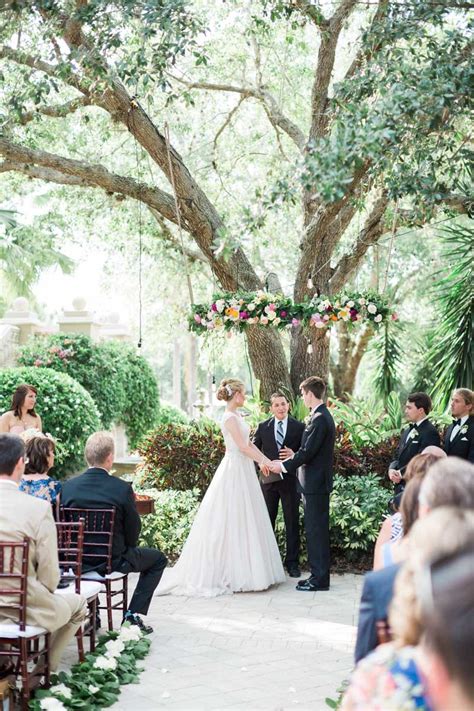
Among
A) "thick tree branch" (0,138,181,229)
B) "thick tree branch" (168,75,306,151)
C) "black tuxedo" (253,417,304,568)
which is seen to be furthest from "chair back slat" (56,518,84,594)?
"thick tree branch" (168,75,306,151)

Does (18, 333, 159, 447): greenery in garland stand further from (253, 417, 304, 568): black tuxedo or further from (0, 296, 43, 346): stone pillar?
(253, 417, 304, 568): black tuxedo

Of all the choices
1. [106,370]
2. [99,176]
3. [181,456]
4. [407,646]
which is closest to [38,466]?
[181,456]

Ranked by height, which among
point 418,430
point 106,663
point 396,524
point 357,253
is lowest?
point 106,663

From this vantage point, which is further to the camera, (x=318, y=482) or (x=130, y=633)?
(x=318, y=482)

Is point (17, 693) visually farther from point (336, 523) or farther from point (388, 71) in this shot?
point (388, 71)

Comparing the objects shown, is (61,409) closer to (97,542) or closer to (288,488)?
(288,488)

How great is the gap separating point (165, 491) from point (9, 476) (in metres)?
5.19

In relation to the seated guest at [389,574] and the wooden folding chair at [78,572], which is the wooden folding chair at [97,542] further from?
the seated guest at [389,574]

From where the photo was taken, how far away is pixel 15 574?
192 inches

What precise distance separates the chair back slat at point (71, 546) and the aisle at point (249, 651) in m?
0.78

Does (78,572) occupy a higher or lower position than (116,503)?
lower

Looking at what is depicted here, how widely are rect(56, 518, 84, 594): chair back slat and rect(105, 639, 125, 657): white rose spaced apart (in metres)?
0.51

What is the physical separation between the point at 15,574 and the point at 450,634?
3867 millimetres

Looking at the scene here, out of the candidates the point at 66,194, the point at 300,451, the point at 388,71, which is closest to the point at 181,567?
the point at 300,451
